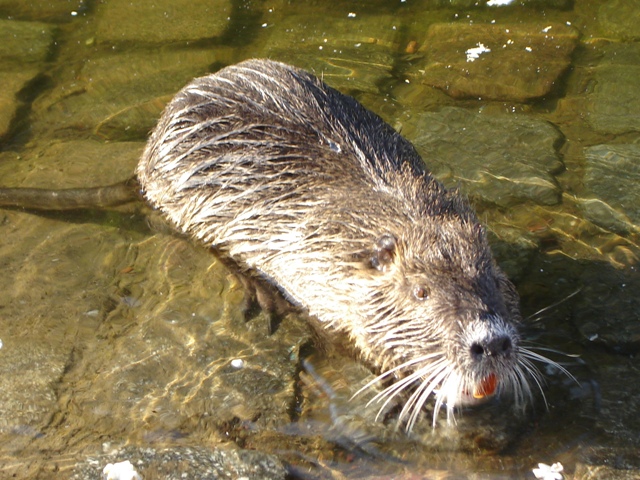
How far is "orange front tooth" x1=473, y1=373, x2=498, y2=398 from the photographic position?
8.75 ft

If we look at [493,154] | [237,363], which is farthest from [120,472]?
[493,154]

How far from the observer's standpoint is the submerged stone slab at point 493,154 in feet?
13.4

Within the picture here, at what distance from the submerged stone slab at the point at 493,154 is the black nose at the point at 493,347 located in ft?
4.89

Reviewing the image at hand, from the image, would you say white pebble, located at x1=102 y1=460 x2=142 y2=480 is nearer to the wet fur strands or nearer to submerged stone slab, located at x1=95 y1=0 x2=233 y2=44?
the wet fur strands

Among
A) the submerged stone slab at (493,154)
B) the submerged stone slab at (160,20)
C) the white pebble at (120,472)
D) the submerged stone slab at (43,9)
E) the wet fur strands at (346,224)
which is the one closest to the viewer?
the white pebble at (120,472)

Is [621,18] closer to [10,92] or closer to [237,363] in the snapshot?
[237,363]

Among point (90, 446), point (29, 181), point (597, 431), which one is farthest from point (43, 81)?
point (597, 431)

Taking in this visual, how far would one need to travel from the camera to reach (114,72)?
207 inches

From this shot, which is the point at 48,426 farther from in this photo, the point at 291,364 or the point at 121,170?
the point at 121,170

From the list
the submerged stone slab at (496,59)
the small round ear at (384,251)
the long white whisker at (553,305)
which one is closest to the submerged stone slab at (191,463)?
the small round ear at (384,251)

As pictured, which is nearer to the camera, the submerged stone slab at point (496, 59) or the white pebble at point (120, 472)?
the white pebble at point (120, 472)

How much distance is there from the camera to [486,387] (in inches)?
106

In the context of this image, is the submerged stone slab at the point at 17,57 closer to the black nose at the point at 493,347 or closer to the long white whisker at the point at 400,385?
the long white whisker at the point at 400,385

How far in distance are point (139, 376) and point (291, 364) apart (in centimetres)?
59
